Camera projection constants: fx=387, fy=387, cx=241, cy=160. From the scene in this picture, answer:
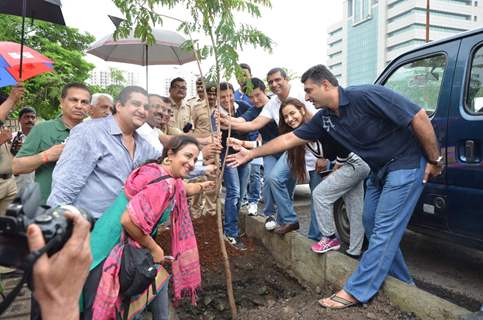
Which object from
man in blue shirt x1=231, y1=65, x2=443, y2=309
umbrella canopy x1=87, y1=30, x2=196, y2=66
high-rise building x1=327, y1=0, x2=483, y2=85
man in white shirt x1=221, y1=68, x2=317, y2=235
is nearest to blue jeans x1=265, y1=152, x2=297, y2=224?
man in white shirt x1=221, y1=68, x2=317, y2=235

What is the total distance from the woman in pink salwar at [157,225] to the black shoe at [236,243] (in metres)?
1.59

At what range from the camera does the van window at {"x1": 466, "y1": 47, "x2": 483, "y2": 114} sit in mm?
3014

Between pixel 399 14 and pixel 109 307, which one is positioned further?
pixel 399 14

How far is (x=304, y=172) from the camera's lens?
388 centimetres

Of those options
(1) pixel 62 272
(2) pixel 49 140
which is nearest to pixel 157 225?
(2) pixel 49 140

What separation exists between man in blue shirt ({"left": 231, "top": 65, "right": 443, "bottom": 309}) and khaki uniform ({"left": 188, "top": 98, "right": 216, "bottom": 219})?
2.33 metres

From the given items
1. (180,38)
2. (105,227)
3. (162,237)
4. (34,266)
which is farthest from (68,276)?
(180,38)

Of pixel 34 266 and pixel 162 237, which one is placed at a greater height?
pixel 34 266

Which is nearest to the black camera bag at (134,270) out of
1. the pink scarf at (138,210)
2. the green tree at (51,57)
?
the pink scarf at (138,210)

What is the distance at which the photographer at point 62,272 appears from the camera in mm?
910

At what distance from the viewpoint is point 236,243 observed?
435 cm

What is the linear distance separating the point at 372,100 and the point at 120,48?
178 inches

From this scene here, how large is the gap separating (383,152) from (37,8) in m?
3.54

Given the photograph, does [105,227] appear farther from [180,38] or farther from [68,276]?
[180,38]
